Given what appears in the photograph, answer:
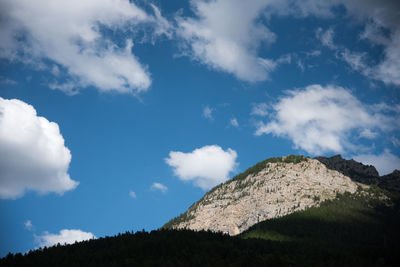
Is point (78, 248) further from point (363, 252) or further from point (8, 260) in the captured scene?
point (363, 252)

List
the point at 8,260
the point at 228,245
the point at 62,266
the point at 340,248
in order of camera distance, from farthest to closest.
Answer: the point at 340,248 → the point at 228,245 → the point at 8,260 → the point at 62,266

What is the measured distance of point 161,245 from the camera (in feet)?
584

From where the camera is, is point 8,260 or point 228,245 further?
point 228,245

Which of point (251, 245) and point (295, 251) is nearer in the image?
point (295, 251)

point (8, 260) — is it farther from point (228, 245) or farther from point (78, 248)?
point (228, 245)

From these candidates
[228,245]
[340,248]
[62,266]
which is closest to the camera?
[62,266]

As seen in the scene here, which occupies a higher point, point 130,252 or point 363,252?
point 130,252

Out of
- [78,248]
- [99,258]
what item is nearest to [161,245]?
[99,258]

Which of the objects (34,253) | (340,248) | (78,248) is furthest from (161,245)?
(340,248)

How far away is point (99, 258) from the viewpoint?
547ft

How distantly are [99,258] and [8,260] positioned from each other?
44816mm

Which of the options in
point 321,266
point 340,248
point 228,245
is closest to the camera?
point 321,266

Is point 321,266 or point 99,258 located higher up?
point 99,258

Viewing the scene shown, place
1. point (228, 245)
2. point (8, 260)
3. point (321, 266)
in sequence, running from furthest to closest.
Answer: point (228, 245), point (8, 260), point (321, 266)
